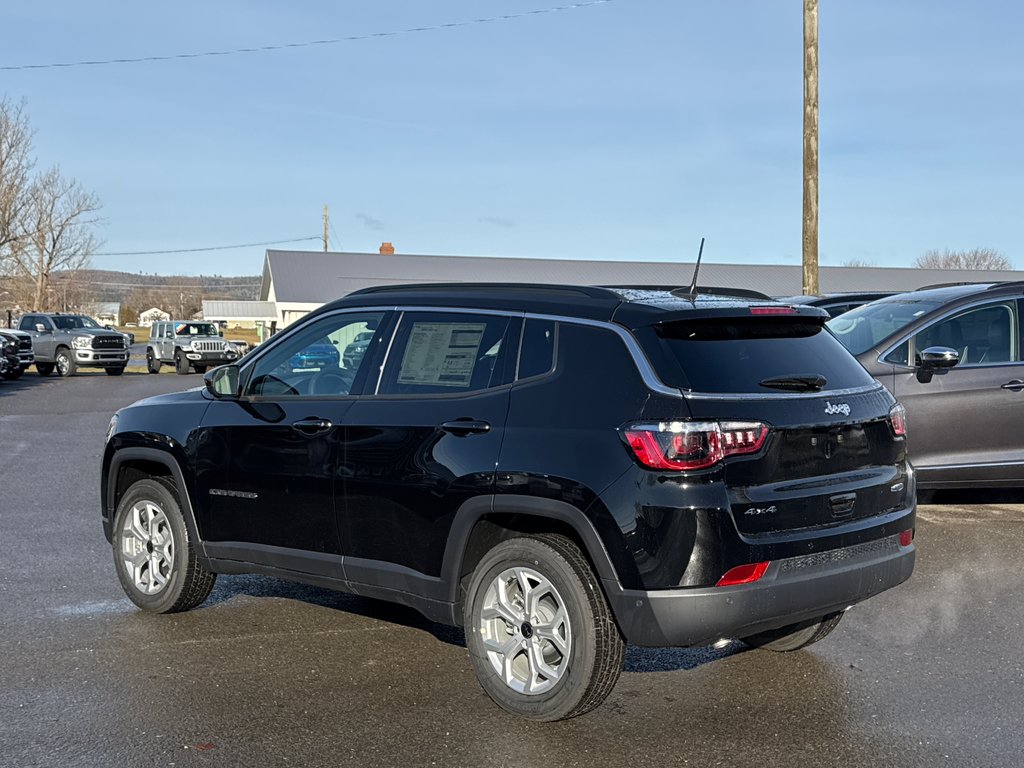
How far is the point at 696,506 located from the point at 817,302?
956cm

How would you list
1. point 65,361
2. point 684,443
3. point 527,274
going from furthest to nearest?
point 527,274 < point 65,361 < point 684,443

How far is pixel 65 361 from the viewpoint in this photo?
3688 centimetres

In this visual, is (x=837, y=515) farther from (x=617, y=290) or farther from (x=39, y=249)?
(x=39, y=249)

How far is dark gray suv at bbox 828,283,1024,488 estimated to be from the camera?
29.8 feet

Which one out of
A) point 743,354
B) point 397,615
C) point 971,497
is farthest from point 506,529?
point 971,497

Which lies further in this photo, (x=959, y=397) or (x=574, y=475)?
(x=959, y=397)

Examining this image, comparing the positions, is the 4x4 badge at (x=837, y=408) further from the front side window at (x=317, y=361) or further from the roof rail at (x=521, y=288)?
the front side window at (x=317, y=361)

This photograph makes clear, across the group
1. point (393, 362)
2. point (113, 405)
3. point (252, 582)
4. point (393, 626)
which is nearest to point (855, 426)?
point (393, 362)

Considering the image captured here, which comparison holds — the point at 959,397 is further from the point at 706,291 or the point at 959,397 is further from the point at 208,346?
the point at 208,346

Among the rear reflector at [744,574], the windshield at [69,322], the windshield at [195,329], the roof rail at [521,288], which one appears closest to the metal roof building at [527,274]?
the windshield at [195,329]

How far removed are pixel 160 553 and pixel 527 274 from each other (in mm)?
56957

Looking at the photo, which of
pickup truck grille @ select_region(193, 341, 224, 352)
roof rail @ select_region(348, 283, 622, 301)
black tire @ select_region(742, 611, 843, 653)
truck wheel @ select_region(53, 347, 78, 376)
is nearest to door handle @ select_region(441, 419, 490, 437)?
roof rail @ select_region(348, 283, 622, 301)

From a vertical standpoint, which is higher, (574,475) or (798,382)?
(798,382)

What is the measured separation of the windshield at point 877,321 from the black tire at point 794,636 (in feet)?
14.0
